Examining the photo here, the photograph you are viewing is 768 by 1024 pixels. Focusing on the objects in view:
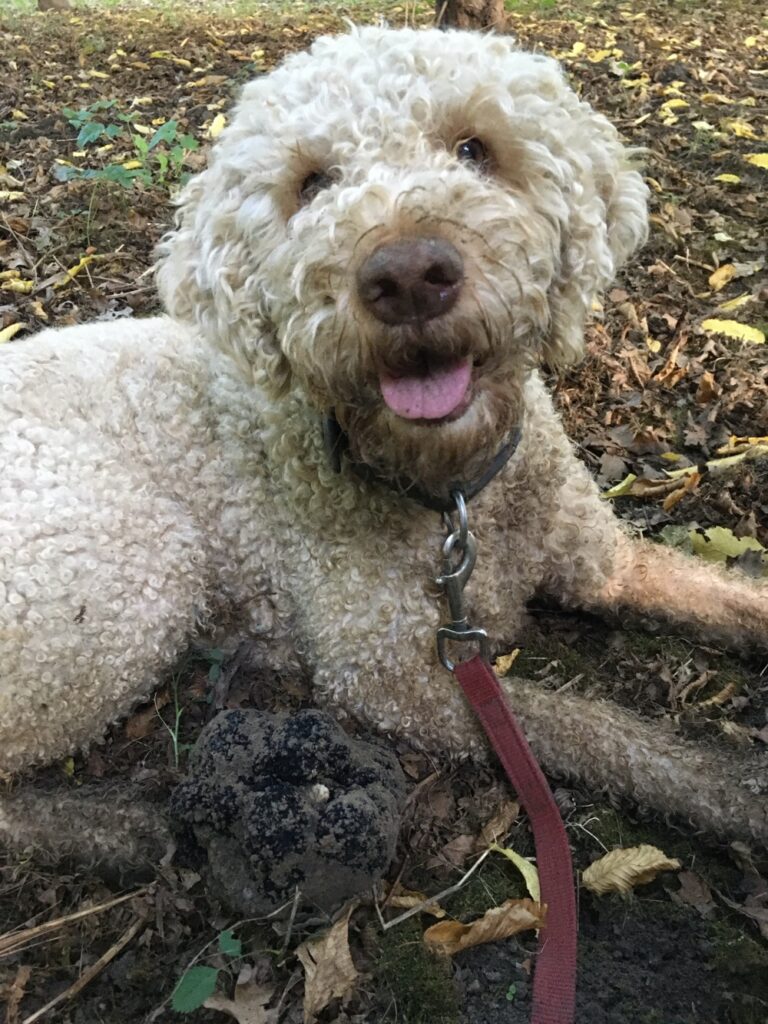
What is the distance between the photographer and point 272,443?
2.54 meters

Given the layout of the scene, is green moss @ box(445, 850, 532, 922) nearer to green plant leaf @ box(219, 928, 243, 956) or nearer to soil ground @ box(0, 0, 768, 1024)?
soil ground @ box(0, 0, 768, 1024)

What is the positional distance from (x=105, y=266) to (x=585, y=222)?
3324 mm

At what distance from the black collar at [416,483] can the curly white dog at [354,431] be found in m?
0.01

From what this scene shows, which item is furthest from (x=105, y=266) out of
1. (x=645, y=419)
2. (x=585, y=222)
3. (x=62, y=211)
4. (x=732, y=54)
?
(x=732, y=54)

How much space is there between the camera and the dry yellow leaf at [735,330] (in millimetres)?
3873

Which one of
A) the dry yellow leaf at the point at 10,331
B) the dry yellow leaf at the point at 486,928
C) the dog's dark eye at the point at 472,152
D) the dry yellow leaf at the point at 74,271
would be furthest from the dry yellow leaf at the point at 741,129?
the dry yellow leaf at the point at 486,928

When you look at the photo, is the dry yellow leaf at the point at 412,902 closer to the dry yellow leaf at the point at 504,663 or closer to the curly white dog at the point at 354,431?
the curly white dog at the point at 354,431

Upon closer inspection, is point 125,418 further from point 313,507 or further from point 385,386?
point 385,386

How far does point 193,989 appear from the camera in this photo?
6.25 feet

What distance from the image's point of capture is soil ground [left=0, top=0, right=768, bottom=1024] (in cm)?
195

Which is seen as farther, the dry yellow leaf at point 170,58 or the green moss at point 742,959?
the dry yellow leaf at point 170,58

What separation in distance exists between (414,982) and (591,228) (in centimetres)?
183

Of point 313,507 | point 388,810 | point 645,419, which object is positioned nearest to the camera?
point 388,810

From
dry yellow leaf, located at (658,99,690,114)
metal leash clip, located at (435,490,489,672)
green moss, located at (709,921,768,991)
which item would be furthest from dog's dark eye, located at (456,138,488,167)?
dry yellow leaf, located at (658,99,690,114)
